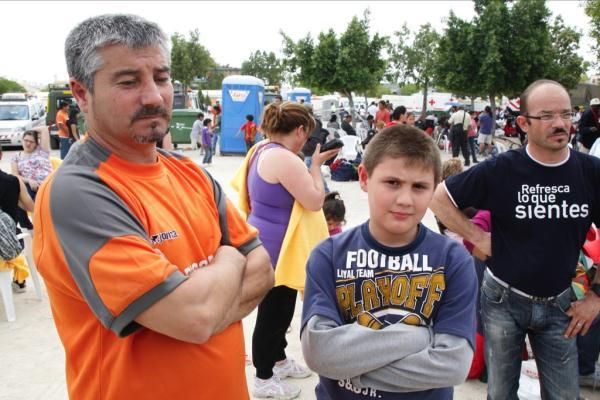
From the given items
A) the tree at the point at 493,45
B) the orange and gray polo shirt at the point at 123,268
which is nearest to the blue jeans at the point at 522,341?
the orange and gray polo shirt at the point at 123,268

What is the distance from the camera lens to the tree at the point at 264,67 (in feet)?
202

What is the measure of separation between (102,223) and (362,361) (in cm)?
92

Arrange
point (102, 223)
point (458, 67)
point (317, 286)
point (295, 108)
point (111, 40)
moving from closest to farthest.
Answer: point (102, 223) → point (111, 40) → point (317, 286) → point (295, 108) → point (458, 67)

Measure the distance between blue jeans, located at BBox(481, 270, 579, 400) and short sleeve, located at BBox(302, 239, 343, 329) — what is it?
46.3 inches

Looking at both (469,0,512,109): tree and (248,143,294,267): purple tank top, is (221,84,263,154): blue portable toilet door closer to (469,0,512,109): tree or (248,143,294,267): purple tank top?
(469,0,512,109): tree

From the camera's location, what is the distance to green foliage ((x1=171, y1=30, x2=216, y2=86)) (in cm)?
3966

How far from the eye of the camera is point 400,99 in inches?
1598

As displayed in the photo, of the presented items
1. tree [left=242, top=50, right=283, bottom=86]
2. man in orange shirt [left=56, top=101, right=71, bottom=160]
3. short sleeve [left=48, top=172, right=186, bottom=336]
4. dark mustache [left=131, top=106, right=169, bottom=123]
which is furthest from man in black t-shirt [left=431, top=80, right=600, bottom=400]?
tree [left=242, top=50, right=283, bottom=86]

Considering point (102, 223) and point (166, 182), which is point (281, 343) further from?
point (102, 223)

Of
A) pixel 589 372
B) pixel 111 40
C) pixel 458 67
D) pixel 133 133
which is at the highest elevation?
pixel 458 67

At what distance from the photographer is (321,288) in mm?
1844

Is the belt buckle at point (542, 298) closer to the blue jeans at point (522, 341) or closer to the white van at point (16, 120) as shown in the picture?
the blue jeans at point (522, 341)

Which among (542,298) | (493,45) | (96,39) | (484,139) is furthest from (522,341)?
(493,45)

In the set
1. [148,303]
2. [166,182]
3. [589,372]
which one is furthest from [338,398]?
[589,372]
